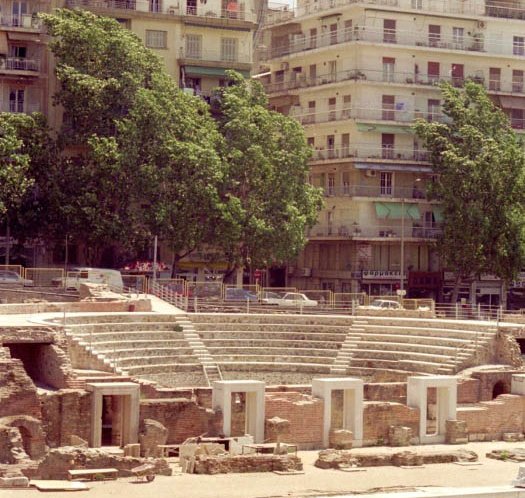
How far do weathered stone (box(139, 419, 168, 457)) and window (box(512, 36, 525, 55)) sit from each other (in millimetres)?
54649

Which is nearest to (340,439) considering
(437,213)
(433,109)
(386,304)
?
(386,304)

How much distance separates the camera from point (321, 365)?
5925cm

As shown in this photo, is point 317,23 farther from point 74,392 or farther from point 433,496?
point 433,496

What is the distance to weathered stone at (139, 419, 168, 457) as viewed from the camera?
44094mm

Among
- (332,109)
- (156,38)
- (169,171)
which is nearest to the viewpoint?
(169,171)

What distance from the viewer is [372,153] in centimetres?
8825

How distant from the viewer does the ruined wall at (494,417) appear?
165 feet

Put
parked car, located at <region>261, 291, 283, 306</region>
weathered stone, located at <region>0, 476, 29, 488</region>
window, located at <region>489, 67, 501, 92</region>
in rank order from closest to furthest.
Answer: weathered stone, located at <region>0, 476, 29, 488</region> → parked car, located at <region>261, 291, 283, 306</region> → window, located at <region>489, 67, 501, 92</region>

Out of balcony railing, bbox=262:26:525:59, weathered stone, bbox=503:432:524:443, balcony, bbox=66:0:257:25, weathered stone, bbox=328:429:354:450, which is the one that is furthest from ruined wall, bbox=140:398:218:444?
balcony railing, bbox=262:26:525:59

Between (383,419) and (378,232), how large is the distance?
39781mm

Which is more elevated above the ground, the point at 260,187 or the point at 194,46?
the point at 194,46

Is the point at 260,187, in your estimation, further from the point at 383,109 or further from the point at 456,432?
the point at 456,432

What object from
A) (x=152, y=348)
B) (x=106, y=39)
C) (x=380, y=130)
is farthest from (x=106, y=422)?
(x=380, y=130)

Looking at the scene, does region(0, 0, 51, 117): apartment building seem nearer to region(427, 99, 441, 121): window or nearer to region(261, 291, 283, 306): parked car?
region(261, 291, 283, 306): parked car
